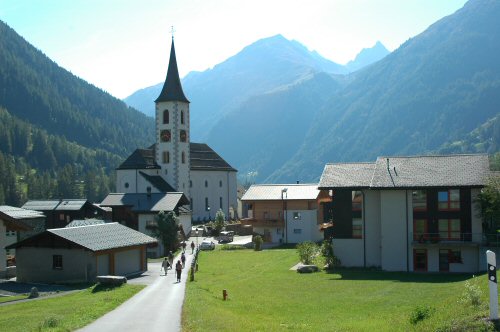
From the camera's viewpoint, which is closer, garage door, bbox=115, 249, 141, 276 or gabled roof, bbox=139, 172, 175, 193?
garage door, bbox=115, 249, 141, 276

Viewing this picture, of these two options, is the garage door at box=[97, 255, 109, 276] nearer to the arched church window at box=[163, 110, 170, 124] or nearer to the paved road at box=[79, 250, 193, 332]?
the paved road at box=[79, 250, 193, 332]

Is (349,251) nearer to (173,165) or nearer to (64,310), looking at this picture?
(64,310)

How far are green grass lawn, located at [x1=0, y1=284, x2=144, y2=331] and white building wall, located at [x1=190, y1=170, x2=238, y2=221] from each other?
68.0 metres

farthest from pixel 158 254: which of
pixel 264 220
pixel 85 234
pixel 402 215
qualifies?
pixel 402 215

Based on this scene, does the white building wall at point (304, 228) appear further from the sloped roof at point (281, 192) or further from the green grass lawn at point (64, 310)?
the green grass lawn at point (64, 310)

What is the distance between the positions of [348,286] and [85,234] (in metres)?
18.9

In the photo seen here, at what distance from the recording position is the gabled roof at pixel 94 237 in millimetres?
43125

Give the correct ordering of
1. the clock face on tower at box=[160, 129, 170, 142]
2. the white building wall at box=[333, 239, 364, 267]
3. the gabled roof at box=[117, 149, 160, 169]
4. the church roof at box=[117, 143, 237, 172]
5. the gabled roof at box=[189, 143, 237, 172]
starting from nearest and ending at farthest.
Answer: the white building wall at box=[333, 239, 364, 267], the gabled roof at box=[117, 149, 160, 169], the church roof at box=[117, 143, 237, 172], the clock face on tower at box=[160, 129, 170, 142], the gabled roof at box=[189, 143, 237, 172]

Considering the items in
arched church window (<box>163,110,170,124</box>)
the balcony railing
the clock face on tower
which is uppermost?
arched church window (<box>163,110,170,124</box>)

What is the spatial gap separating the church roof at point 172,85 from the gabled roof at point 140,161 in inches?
326

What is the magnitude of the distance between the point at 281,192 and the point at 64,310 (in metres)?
49.4

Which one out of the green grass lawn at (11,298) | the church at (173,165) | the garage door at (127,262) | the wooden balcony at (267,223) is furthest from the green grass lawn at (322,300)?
the church at (173,165)

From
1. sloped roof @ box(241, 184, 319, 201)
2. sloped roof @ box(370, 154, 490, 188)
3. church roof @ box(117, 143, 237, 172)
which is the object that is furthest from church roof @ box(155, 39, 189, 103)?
sloped roof @ box(370, 154, 490, 188)

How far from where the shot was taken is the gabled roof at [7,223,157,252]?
4312cm
